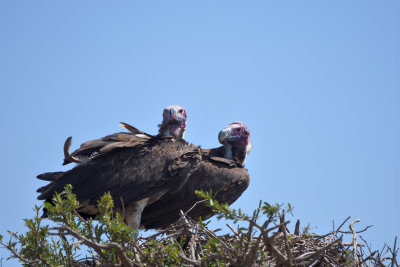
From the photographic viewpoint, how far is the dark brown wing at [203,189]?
8906 millimetres

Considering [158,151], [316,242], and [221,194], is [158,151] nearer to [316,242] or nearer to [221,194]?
[221,194]

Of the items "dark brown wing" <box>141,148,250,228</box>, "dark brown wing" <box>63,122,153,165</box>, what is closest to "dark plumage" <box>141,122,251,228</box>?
"dark brown wing" <box>141,148,250,228</box>

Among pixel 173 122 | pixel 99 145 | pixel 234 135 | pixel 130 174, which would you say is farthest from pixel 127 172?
pixel 234 135

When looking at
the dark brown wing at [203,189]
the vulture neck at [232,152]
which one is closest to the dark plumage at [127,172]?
the dark brown wing at [203,189]

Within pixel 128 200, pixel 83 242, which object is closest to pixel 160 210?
pixel 128 200

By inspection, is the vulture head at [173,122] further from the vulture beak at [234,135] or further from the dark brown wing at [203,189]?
the dark brown wing at [203,189]

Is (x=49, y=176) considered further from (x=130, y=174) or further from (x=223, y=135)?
(x=223, y=135)

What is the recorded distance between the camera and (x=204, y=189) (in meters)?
8.95

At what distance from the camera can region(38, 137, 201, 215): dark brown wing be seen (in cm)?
860

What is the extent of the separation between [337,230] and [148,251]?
1769mm

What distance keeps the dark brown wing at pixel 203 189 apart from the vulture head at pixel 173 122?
2.52 feet

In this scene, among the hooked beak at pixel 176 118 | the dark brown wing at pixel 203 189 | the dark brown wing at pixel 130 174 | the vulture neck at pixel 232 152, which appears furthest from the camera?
the hooked beak at pixel 176 118

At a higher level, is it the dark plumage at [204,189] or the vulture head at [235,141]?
the vulture head at [235,141]

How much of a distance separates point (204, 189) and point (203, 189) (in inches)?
0.8
